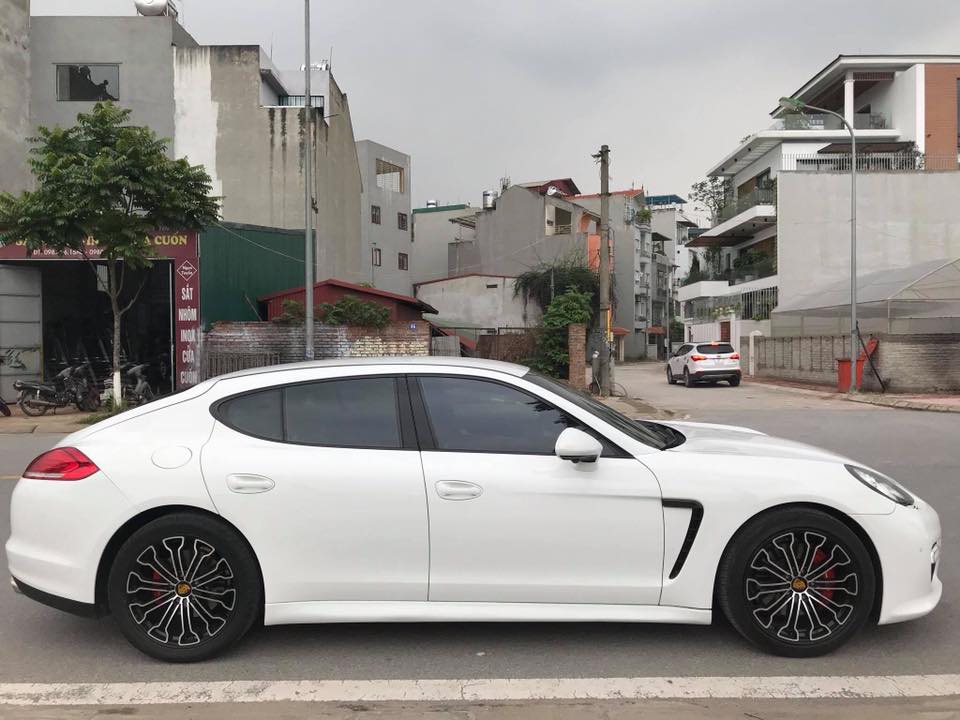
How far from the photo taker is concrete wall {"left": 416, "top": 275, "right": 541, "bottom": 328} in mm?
45469

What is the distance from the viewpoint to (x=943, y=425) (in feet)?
48.3

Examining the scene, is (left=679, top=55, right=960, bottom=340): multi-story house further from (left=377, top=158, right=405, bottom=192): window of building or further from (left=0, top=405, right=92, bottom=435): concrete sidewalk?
(left=0, top=405, right=92, bottom=435): concrete sidewalk

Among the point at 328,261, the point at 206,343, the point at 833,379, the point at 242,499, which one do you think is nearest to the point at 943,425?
the point at 833,379

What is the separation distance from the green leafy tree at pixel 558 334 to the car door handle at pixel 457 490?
18.8m

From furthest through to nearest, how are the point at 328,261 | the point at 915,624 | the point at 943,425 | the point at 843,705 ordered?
1. the point at 328,261
2. the point at 943,425
3. the point at 915,624
4. the point at 843,705

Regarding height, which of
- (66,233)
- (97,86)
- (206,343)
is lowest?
(206,343)

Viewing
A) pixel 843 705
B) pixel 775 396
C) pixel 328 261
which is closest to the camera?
pixel 843 705

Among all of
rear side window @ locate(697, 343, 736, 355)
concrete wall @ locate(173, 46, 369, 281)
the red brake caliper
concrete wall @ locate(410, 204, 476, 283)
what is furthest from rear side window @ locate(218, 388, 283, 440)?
concrete wall @ locate(410, 204, 476, 283)

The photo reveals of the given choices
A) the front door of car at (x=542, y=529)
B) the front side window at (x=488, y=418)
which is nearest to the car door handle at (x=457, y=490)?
the front door of car at (x=542, y=529)

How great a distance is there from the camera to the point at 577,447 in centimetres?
372

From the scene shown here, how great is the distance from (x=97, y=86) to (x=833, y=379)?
26.6 metres

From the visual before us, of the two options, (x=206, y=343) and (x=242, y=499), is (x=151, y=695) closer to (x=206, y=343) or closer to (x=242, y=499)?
(x=242, y=499)

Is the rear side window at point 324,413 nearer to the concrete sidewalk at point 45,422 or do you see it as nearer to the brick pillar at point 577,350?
the concrete sidewalk at point 45,422

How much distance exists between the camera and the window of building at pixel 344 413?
393 centimetres
